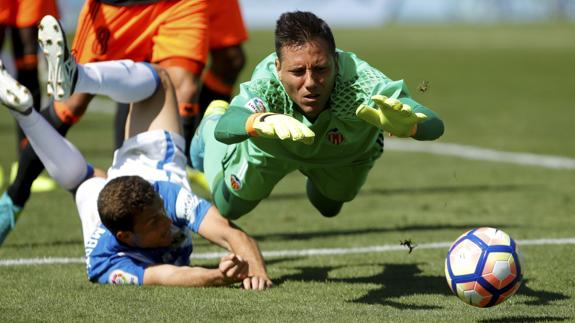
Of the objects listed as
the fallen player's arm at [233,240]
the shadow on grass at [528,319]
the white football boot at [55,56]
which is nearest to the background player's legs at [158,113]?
the white football boot at [55,56]

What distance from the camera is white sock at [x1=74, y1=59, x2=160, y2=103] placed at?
21.9 feet

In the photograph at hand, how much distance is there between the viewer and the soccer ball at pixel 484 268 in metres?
5.29

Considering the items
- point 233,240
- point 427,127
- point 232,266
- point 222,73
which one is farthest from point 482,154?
point 427,127

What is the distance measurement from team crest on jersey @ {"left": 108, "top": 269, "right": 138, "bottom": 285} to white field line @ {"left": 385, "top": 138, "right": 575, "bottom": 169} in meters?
7.05

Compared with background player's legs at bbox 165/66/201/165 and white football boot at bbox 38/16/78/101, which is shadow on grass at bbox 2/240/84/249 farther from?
white football boot at bbox 38/16/78/101

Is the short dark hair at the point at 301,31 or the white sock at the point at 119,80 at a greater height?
the short dark hair at the point at 301,31

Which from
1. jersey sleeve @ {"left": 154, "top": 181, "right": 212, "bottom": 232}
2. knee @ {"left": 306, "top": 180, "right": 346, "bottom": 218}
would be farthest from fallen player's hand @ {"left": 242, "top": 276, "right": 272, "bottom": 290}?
knee @ {"left": 306, "top": 180, "right": 346, "bottom": 218}

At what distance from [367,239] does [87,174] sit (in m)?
2.07

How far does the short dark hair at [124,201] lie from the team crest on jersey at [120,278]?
234 millimetres

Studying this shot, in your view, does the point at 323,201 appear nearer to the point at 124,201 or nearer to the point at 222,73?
the point at 124,201

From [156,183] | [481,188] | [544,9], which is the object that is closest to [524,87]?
[481,188]

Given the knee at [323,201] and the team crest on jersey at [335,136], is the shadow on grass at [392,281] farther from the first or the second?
the team crest on jersey at [335,136]

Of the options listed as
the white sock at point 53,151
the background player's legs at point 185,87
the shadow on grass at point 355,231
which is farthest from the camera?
the shadow on grass at point 355,231

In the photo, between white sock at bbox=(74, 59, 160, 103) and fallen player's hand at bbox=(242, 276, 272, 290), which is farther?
white sock at bbox=(74, 59, 160, 103)
